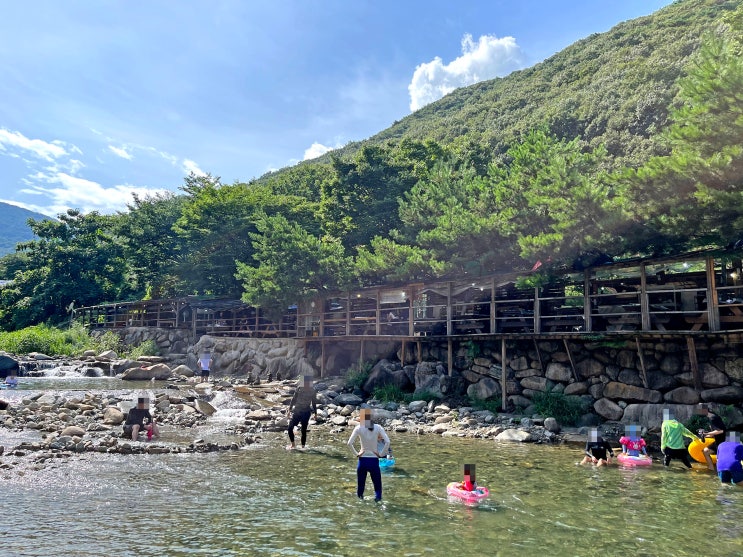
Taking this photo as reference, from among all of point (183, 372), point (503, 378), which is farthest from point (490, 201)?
point (183, 372)

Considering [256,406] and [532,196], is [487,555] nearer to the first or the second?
[532,196]

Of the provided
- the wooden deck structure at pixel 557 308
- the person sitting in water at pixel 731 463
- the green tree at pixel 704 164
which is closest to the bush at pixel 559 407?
the wooden deck structure at pixel 557 308

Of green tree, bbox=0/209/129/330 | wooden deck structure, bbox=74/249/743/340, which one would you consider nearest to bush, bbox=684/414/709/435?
wooden deck structure, bbox=74/249/743/340

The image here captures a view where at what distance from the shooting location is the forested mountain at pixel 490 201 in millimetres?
13328

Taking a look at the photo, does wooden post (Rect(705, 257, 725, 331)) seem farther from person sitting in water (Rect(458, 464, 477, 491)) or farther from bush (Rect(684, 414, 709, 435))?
person sitting in water (Rect(458, 464, 477, 491))

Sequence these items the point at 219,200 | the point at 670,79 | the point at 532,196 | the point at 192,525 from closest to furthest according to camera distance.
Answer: the point at 192,525, the point at 532,196, the point at 219,200, the point at 670,79

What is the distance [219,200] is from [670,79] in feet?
144

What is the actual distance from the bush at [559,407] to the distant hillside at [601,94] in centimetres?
2399

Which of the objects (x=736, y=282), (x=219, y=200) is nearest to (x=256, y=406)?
(x=736, y=282)

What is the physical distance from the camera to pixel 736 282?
15773 millimetres

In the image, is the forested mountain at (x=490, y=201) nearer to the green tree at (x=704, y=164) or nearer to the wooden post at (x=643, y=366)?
the green tree at (x=704, y=164)

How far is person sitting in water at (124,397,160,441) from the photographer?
1368 cm

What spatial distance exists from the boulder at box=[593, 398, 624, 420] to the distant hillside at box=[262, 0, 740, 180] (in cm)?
2467

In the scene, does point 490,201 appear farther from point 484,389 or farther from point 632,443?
point 632,443
